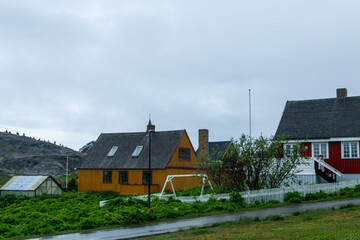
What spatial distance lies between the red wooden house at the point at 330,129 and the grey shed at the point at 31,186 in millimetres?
23525

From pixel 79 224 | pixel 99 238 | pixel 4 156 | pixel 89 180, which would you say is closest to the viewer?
pixel 99 238

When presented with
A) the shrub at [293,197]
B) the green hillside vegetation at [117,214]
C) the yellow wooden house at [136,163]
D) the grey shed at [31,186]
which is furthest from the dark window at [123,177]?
the shrub at [293,197]

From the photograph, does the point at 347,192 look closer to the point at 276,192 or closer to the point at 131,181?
the point at 276,192

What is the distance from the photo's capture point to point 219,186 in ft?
100

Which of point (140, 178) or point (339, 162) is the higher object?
point (339, 162)

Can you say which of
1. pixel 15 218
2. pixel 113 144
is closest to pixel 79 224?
pixel 15 218

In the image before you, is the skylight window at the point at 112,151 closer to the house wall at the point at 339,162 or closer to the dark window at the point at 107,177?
the dark window at the point at 107,177

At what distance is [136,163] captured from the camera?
50094 mm

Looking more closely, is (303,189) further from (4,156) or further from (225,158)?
(4,156)

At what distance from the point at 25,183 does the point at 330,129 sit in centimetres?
3026

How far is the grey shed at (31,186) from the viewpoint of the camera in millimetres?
46375

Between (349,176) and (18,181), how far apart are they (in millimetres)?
32313

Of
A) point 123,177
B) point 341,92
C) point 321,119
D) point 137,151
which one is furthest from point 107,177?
point 341,92

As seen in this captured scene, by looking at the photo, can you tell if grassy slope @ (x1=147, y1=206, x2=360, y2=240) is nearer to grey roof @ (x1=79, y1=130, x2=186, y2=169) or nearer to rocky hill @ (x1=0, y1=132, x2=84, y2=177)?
grey roof @ (x1=79, y1=130, x2=186, y2=169)
